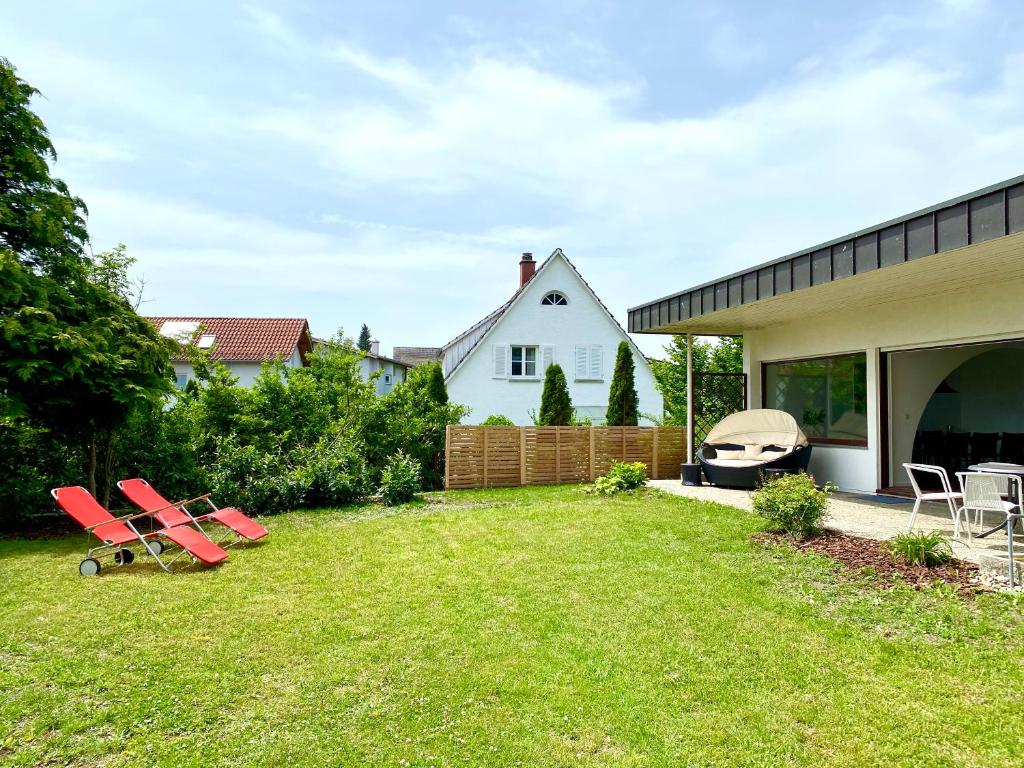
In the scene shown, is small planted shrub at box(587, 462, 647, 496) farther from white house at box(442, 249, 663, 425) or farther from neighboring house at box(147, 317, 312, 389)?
neighboring house at box(147, 317, 312, 389)

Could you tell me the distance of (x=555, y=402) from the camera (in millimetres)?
17359

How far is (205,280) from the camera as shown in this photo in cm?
2227

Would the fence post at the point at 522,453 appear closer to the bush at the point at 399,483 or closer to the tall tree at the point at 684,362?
the bush at the point at 399,483

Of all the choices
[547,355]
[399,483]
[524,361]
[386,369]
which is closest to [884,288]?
[399,483]

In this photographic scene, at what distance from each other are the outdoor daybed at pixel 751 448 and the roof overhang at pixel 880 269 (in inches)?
72.3

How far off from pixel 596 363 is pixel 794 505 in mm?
16652

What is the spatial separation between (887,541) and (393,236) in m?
16.6

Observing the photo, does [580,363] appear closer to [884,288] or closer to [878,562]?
[884,288]

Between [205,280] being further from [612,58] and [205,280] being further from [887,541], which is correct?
[887,541]

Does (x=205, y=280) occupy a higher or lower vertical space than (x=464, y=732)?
higher

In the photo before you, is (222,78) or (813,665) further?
(222,78)

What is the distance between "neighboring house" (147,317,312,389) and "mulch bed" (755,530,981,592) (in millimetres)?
24282

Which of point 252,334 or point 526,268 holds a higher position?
point 526,268

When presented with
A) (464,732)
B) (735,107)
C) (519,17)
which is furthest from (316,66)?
(464,732)
